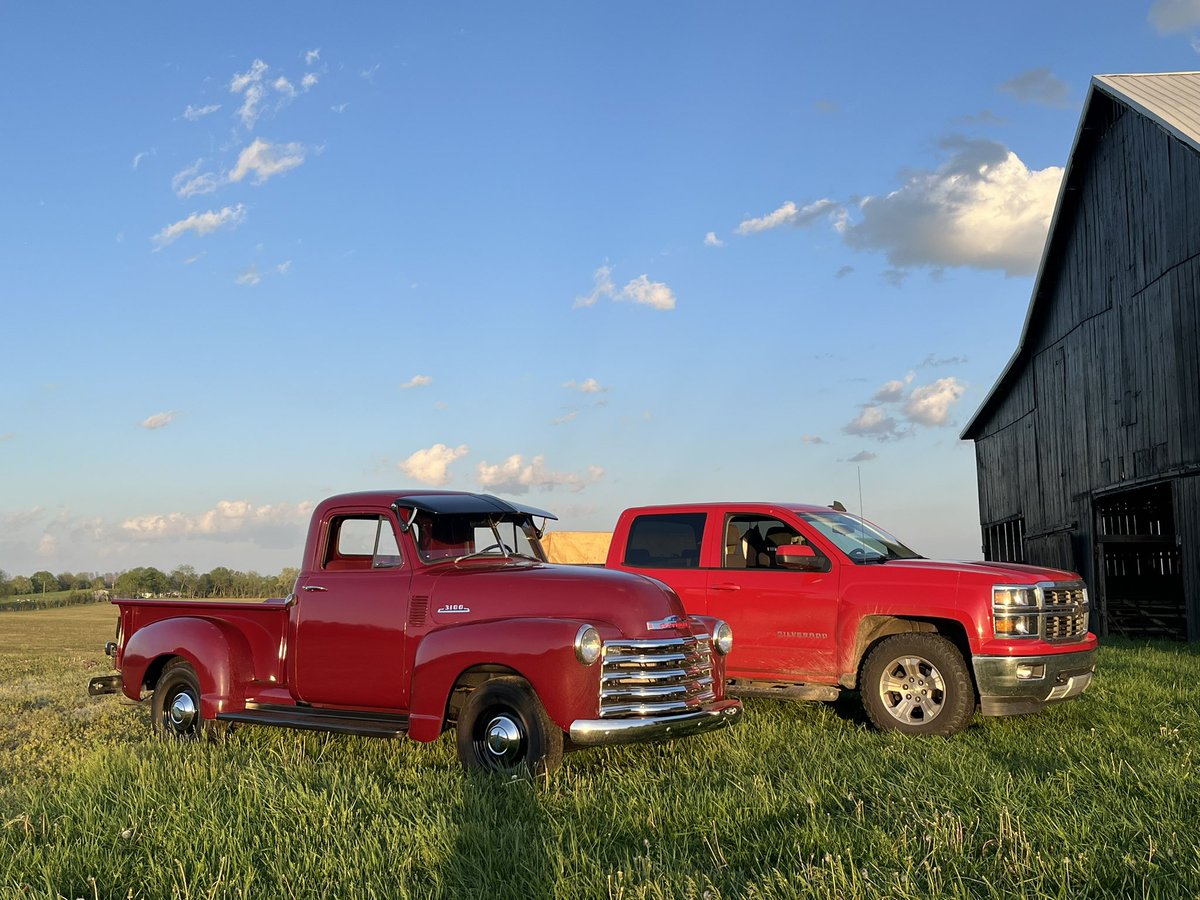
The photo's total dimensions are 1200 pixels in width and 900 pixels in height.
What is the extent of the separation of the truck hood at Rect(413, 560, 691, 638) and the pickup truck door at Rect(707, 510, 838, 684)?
7.70 ft

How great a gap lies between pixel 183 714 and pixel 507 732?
357 cm

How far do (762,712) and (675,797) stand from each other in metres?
4.31

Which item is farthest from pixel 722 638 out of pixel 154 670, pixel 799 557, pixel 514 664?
pixel 154 670

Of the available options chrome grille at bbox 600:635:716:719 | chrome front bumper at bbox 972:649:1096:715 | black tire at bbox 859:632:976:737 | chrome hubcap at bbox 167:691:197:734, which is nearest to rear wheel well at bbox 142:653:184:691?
chrome hubcap at bbox 167:691:197:734

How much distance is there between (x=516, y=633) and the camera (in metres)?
7.01

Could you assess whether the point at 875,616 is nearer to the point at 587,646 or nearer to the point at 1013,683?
the point at 1013,683

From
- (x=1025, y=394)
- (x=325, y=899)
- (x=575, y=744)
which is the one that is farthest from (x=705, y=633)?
(x=1025, y=394)

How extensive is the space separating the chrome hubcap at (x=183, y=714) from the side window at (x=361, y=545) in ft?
5.68

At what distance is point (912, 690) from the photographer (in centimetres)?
895

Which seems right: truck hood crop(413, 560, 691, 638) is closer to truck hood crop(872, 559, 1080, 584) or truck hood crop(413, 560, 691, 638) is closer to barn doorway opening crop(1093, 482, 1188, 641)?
truck hood crop(872, 559, 1080, 584)

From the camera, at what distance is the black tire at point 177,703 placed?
8906 mm

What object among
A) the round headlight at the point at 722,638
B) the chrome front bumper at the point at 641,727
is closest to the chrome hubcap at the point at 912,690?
the round headlight at the point at 722,638

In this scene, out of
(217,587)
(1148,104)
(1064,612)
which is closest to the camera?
(1064,612)

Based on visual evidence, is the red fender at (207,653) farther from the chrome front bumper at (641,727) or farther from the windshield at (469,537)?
the chrome front bumper at (641,727)
